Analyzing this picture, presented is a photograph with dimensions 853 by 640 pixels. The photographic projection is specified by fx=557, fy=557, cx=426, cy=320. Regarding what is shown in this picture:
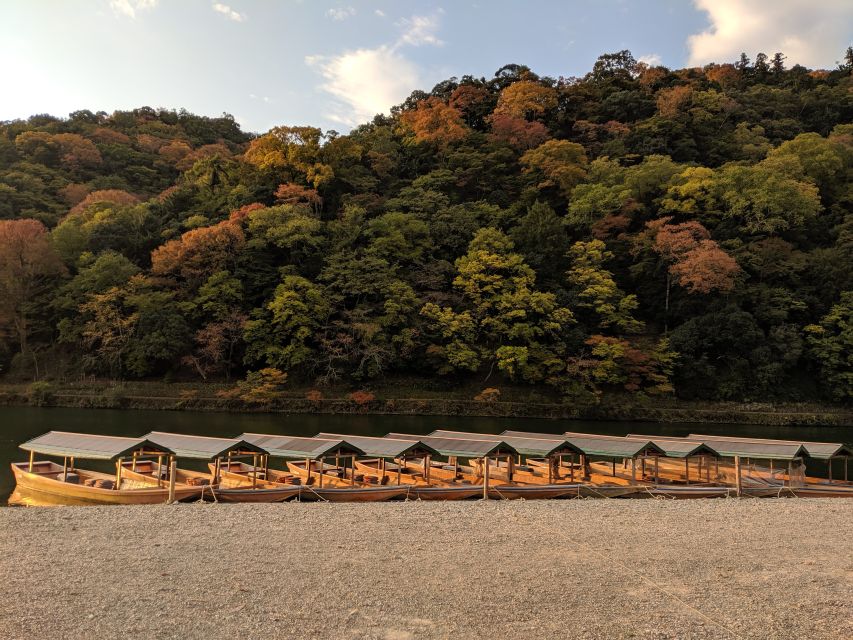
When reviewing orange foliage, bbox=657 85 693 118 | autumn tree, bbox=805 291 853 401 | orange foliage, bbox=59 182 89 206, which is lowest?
autumn tree, bbox=805 291 853 401

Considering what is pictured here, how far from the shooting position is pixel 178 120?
253 ft

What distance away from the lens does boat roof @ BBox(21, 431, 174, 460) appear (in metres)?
13.6

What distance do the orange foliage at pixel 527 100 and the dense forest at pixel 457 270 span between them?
9949mm

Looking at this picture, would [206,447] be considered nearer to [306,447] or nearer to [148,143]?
[306,447]

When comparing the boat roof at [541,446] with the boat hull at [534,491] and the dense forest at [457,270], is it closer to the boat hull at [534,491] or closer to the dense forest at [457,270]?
the boat hull at [534,491]

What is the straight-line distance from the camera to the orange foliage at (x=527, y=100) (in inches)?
2293

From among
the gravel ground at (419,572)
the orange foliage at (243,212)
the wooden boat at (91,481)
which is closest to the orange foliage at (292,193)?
the orange foliage at (243,212)

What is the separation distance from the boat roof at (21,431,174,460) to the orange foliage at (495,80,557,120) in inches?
2059

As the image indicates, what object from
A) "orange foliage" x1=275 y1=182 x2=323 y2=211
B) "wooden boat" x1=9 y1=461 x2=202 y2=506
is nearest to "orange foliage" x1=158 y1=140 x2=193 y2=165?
"orange foliage" x1=275 y1=182 x2=323 y2=211

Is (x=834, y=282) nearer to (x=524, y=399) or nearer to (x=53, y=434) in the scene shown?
(x=524, y=399)

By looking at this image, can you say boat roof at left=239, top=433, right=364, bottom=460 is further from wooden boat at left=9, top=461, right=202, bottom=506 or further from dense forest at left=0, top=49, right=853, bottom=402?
dense forest at left=0, top=49, right=853, bottom=402

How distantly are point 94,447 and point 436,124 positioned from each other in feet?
155

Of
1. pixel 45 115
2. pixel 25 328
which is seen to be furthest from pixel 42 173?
pixel 45 115

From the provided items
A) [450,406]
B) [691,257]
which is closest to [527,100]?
[691,257]
